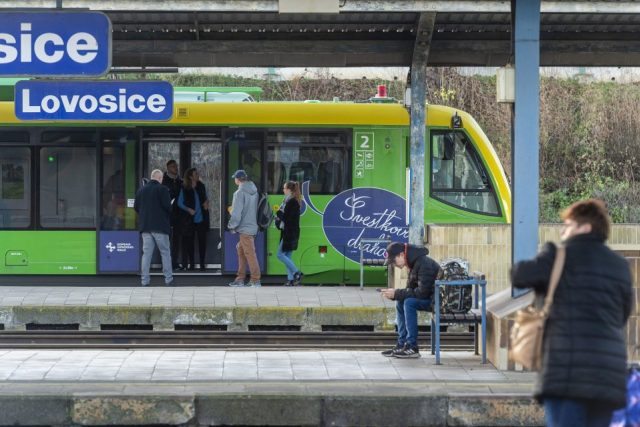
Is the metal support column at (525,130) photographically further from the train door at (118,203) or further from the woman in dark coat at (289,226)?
the train door at (118,203)

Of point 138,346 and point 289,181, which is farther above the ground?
point 289,181

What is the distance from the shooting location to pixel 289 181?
1789 cm

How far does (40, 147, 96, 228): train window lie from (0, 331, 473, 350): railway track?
394cm

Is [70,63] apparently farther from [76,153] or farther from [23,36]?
[76,153]

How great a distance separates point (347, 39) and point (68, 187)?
5.08 meters

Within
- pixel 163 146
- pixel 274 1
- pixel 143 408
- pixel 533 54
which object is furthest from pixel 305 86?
pixel 143 408

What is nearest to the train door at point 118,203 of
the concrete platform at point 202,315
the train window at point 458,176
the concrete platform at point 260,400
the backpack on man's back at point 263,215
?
the backpack on man's back at point 263,215

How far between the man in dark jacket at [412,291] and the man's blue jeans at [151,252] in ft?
22.3

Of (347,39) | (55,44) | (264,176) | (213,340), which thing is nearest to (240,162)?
(264,176)

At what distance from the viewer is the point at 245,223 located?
681 inches

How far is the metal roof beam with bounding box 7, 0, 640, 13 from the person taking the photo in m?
13.8

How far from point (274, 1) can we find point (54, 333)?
15.8 ft

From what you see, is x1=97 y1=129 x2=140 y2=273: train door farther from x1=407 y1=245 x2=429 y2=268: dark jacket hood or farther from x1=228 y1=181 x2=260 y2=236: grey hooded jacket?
x1=407 y1=245 x2=429 y2=268: dark jacket hood

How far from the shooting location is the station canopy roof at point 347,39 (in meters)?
15.5
